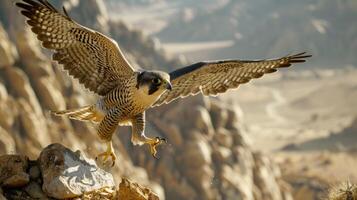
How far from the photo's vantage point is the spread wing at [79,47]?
832 cm

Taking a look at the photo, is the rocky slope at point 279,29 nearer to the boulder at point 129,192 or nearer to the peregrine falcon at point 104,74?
the peregrine falcon at point 104,74

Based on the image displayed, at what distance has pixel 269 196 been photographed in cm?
3086

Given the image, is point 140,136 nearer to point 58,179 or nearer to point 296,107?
point 58,179

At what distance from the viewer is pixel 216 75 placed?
980cm

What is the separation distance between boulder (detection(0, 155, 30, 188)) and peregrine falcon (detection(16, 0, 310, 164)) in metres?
0.89

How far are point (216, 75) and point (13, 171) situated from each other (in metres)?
3.44

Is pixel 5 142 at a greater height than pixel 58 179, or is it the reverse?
pixel 5 142

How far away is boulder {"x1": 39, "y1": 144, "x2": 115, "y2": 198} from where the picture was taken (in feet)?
24.7

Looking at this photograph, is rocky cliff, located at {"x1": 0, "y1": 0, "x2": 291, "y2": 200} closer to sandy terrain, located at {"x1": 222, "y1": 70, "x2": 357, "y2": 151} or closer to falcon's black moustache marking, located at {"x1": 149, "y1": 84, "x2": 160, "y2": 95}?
falcon's black moustache marking, located at {"x1": 149, "y1": 84, "x2": 160, "y2": 95}

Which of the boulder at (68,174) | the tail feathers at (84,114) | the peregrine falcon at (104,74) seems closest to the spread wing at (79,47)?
the peregrine falcon at (104,74)

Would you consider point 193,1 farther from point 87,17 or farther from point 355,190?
point 355,190

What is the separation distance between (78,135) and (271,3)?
5104 inches

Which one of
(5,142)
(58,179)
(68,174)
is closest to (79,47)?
(68,174)

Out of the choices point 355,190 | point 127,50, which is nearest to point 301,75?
point 127,50
